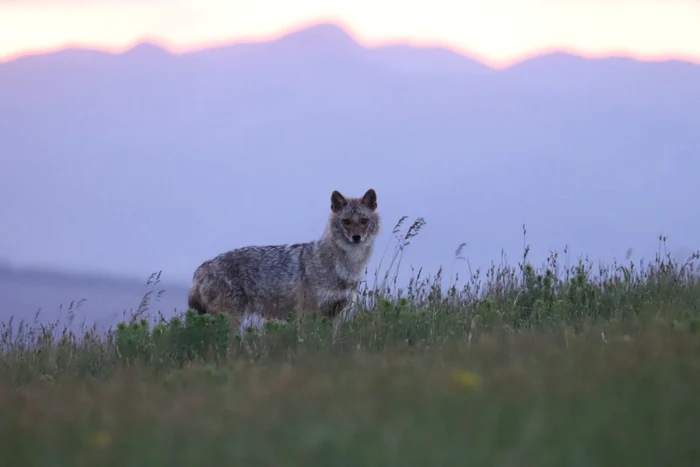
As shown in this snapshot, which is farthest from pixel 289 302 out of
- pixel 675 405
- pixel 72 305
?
pixel 675 405

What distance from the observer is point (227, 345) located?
841 cm

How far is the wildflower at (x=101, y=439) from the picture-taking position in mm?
4043

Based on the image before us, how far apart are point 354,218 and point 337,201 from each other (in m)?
0.45

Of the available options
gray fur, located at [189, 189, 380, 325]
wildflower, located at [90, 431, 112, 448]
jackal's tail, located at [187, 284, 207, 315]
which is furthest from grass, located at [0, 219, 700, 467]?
jackal's tail, located at [187, 284, 207, 315]

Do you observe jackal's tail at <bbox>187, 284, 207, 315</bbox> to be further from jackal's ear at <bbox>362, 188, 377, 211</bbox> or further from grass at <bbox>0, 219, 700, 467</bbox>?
grass at <bbox>0, 219, 700, 467</bbox>

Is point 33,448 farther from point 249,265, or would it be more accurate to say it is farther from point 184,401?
point 249,265

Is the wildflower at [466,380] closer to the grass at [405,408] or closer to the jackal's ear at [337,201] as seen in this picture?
the grass at [405,408]

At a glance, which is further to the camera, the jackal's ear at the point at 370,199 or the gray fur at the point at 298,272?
the jackal's ear at the point at 370,199

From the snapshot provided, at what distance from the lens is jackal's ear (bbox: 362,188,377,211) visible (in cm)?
1190

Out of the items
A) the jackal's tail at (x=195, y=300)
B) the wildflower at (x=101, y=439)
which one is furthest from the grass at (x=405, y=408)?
the jackal's tail at (x=195, y=300)

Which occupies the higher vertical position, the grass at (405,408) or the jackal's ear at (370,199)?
the jackal's ear at (370,199)

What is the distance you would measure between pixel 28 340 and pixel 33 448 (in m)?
6.12

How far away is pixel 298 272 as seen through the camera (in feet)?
38.1

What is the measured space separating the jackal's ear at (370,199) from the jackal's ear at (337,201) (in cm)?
26
